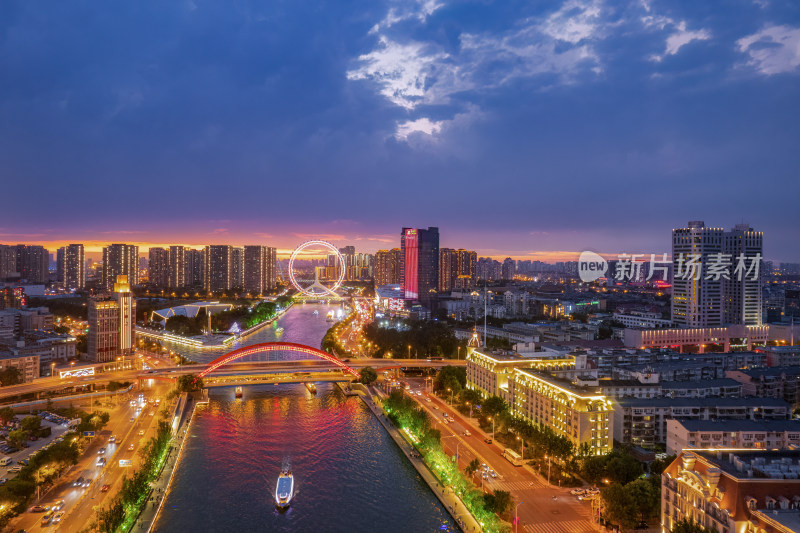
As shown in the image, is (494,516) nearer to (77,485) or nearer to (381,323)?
(77,485)

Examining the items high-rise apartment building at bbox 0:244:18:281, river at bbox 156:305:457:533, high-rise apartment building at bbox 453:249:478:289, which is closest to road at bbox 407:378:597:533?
river at bbox 156:305:457:533

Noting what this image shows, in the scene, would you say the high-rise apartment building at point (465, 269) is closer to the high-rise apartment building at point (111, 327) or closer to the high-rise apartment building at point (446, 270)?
the high-rise apartment building at point (446, 270)

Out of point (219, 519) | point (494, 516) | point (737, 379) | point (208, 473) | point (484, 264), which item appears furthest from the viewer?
point (484, 264)

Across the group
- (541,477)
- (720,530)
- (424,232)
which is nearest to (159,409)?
(541,477)

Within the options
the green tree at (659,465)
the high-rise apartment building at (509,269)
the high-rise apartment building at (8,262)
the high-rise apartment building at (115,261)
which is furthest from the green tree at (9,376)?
the high-rise apartment building at (509,269)

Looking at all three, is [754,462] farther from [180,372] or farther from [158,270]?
[158,270]
